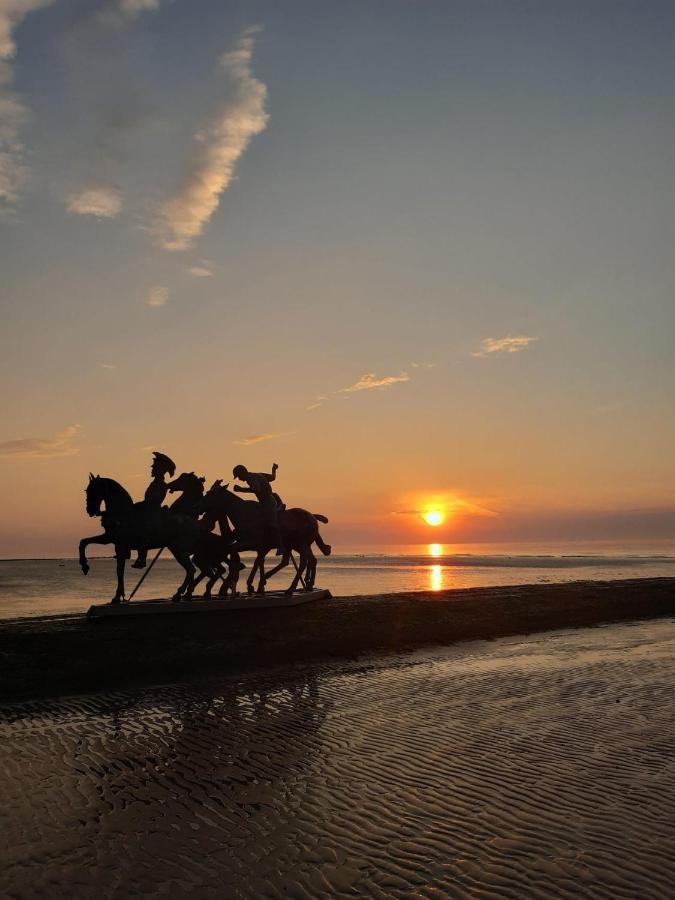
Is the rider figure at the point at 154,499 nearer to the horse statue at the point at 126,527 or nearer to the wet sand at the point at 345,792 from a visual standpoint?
the horse statue at the point at 126,527

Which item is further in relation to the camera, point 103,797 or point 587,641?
point 587,641

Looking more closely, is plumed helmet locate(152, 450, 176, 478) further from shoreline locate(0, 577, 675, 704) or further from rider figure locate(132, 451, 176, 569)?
shoreline locate(0, 577, 675, 704)

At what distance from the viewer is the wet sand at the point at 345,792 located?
14.8ft

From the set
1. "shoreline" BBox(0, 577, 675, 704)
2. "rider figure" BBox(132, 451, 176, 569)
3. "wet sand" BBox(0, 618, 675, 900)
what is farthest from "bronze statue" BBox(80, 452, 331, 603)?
"wet sand" BBox(0, 618, 675, 900)

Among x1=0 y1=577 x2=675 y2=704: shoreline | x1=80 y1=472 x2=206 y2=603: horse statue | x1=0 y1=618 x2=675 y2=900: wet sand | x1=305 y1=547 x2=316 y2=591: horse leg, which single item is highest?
x1=80 y1=472 x2=206 y2=603: horse statue

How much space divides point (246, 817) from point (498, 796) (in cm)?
203

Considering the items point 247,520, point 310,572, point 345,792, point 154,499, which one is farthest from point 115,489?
point 345,792

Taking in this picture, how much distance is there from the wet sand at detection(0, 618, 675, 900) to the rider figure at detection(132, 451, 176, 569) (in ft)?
23.5

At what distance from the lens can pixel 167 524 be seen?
1783 cm

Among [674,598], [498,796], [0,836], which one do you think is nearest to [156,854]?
[0,836]

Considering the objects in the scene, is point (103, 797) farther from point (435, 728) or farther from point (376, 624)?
point (376, 624)

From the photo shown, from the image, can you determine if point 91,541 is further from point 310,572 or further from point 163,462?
point 310,572

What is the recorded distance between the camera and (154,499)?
18125mm

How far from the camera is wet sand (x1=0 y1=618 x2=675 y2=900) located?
452 centimetres
